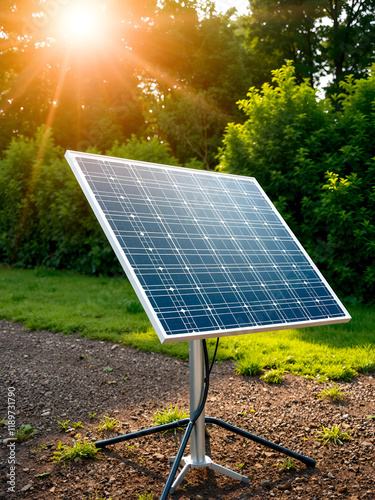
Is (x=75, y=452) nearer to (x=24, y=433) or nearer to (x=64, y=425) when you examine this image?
(x=64, y=425)

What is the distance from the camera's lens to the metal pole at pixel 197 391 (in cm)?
330

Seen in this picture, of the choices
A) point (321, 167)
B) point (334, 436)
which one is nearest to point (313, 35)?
point (321, 167)

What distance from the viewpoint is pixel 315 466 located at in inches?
141

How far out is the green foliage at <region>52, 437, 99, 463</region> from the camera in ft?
11.8

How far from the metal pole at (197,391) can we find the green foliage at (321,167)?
5792 mm

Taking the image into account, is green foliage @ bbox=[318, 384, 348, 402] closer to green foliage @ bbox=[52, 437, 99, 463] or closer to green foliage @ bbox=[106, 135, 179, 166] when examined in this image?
green foliage @ bbox=[52, 437, 99, 463]

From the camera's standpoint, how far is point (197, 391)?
10.9 ft

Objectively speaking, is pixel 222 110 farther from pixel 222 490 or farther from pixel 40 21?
pixel 222 490

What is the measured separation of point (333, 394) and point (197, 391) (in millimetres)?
2058

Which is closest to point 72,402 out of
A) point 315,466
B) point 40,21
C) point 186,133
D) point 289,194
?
point 315,466

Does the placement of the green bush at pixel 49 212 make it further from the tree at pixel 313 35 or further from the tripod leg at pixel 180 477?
the tree at pixel 313 35

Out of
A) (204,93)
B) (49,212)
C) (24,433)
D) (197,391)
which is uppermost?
(204,93)

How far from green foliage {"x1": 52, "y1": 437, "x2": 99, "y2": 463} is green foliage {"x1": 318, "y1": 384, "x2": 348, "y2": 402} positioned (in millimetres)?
2425

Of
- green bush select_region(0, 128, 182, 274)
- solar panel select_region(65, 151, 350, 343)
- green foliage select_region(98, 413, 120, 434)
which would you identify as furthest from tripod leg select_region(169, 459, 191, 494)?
green bush select_region(0, 128, 182, 274)
